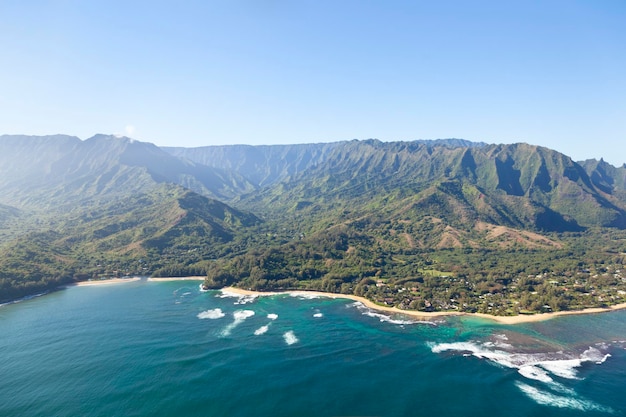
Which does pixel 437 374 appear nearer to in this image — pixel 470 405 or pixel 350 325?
pixel 470 405

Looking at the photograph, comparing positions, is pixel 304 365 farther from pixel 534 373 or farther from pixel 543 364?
pixel 543 364

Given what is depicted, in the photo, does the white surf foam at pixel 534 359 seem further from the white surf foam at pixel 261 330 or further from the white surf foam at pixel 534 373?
the white surf foam at pixel 261 330

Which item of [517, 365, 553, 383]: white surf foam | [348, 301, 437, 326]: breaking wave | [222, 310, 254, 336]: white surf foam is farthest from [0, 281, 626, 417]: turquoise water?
[348, 301, 437, 326]: breaking wave

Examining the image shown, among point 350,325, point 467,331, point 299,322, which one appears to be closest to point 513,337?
point 467,331

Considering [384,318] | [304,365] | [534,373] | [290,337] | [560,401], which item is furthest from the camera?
[384,318]

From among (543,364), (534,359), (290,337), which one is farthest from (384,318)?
(543,364)
